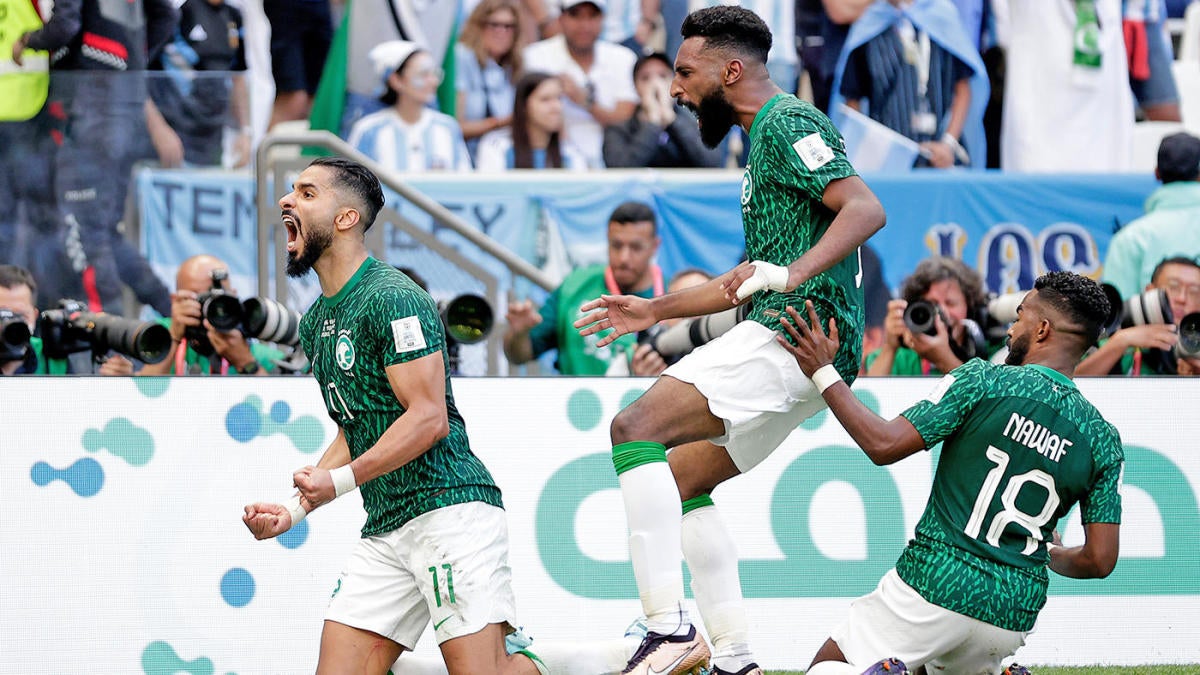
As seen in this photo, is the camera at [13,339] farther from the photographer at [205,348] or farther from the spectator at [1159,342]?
the spectator at [1159,342]

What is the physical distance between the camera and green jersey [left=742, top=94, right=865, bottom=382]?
5.21 meters

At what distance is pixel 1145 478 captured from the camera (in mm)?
7164

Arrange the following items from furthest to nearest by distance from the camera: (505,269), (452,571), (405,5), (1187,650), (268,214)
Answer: (405,5)
(505,269)
(268,214)
(1187,650)
(452,571)

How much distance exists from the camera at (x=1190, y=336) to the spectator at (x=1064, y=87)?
→ 3.57 meters

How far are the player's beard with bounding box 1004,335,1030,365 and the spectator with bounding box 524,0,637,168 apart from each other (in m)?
6.38

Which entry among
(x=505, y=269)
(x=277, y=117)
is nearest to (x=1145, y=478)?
(x=505, y=269)

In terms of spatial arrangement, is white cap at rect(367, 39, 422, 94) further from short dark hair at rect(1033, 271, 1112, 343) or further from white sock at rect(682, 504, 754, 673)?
short dark hair at rect(1033, 271, 1112, 343)

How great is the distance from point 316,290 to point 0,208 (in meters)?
1.99

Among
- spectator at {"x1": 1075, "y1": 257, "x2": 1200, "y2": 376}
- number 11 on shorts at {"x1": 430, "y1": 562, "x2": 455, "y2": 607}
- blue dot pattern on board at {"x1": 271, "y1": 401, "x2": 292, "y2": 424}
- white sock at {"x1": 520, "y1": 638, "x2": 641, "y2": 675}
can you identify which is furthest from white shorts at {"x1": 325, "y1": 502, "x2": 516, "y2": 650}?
spectator at {"x1": 1075, "y1": 257, "x2": 1200, "y2": 376}

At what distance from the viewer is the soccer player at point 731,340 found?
5.15m

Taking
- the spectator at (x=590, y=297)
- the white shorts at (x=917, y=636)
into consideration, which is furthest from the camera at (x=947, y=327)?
the white shorts at (x=917, y=636)

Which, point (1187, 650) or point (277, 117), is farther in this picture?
point (277, 117)

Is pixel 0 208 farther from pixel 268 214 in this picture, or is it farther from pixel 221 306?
pixel 221 306

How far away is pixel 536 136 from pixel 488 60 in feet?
2.47
